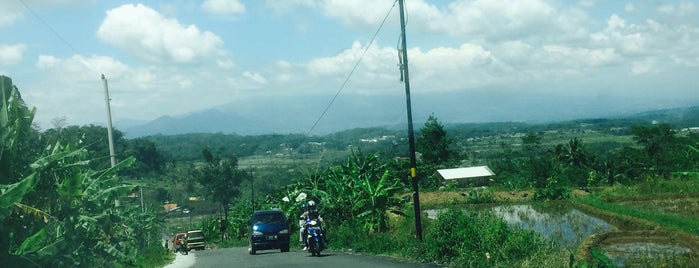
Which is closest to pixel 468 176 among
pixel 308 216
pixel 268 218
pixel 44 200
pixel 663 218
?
pixel 663 218

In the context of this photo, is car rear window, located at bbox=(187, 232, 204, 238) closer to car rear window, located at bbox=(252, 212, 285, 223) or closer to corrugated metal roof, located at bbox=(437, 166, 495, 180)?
corrugated metal roof, located at bbox=(437, 166, 495, 180)

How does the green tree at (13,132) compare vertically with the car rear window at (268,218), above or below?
above

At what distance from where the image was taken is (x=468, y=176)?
7850 centimetres

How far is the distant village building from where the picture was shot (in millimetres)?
77500

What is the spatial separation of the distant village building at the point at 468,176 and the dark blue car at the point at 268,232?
165ft

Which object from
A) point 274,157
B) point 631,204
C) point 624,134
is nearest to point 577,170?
point 631,204

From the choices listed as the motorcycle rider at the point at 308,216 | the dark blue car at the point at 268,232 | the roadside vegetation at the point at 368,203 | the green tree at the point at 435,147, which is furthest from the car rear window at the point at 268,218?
the green tree at the point at 435,147

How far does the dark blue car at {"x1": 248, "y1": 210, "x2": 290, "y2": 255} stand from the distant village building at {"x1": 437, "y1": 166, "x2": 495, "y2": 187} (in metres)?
50.3

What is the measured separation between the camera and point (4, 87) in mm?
11438

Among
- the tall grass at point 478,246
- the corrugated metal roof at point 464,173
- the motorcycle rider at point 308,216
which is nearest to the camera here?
the tall grass at point 478,246

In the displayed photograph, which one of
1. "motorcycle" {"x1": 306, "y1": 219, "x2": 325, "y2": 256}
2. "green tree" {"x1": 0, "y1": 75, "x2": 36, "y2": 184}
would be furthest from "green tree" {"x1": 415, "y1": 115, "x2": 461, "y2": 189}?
"green tree" {"x1": 0, "y1": 75, "x2": 36, "y2": 184}

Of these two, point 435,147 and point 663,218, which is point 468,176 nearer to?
point 435,147

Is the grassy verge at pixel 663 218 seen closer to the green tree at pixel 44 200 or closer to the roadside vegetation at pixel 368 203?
the roadside vegetation at pixel 368 203

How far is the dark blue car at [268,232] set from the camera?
2645cm
